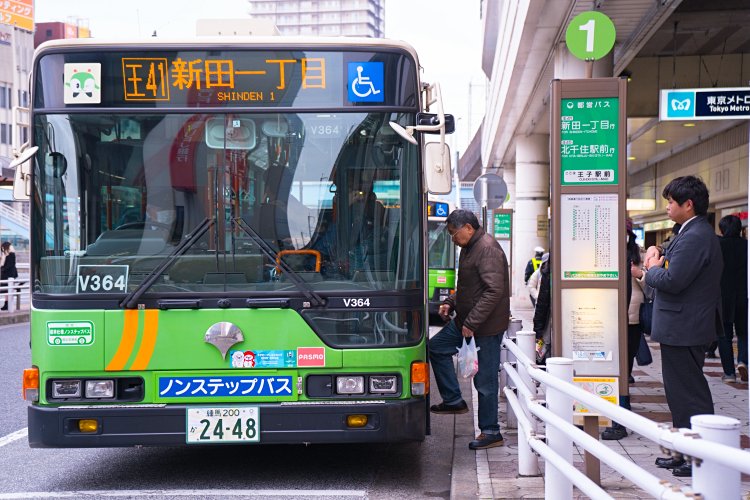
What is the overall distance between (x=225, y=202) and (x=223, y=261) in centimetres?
37

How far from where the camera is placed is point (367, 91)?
227 inches

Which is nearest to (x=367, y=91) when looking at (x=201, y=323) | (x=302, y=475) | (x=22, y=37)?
(x=201, y=323)

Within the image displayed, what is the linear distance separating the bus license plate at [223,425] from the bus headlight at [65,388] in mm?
735

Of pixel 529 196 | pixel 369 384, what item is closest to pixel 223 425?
pixel 369 384

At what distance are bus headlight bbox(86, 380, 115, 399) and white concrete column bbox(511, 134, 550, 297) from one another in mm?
21136

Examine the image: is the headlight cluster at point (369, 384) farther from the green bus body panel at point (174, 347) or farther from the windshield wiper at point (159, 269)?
the windshield wiper at point (159, 269)

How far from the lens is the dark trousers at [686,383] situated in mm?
5480

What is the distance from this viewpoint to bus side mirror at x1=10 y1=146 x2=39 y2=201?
568cm

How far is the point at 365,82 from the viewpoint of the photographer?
5789 millimetres

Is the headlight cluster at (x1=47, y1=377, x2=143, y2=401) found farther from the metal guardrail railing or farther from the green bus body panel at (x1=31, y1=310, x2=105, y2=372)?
the metal guardrail railing

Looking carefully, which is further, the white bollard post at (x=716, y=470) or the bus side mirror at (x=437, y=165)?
the bus side mirror at (x=437, y=165)

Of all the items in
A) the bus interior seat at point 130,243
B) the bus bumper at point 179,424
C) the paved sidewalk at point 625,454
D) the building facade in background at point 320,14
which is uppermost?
the building facade in background at point 320,14

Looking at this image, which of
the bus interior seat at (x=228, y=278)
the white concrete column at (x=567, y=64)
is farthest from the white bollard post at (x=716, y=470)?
the white concrete column at (x=567, y=64)

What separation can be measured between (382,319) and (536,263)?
1313cm
